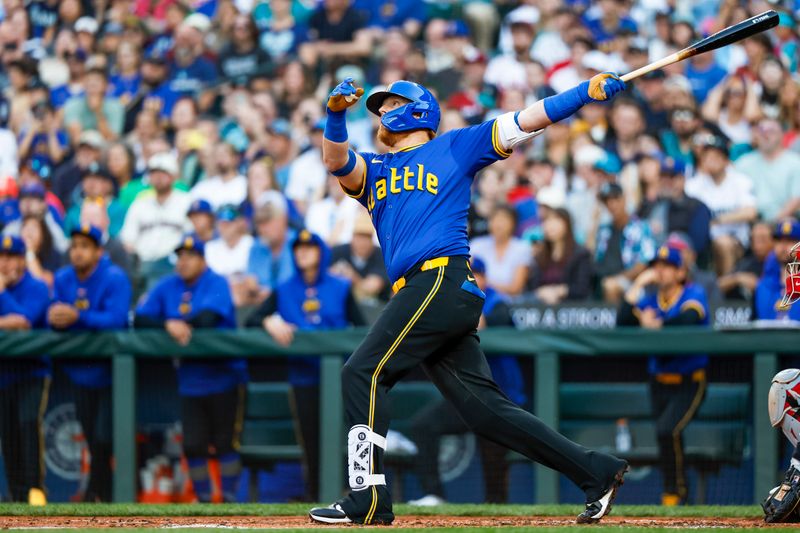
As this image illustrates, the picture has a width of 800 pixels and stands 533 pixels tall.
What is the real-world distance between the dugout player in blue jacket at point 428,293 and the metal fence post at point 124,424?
316 cm

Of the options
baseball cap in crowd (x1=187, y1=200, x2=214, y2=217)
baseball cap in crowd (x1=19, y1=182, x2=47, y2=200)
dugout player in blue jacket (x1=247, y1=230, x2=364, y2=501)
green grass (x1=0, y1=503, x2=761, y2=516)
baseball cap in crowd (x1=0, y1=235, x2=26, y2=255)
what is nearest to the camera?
green grass (x1=0, y1=503, x2=761, y2=516)

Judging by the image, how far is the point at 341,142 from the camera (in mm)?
5395

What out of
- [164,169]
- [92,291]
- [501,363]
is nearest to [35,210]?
[164,169]

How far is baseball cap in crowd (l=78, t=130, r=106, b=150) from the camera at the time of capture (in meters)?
12.2

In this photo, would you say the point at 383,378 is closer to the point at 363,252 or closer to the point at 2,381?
the point at 2,381

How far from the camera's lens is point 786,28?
11742 millimetres

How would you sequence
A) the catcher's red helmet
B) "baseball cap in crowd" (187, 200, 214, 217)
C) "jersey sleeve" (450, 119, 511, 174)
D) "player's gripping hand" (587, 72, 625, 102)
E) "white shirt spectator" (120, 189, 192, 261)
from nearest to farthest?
"player's gripping hand" (587, 72, 625, 102) → "jersey sleeve" (450, 119, 511, 174) → the catcher's red helmet → "baseball cap in crowd" (187, 200, 214, 217) → "white shirt spectator" (120, 189, 192, 261)

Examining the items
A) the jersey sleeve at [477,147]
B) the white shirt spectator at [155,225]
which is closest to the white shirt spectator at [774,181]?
the white shirt spectator at [155,225]

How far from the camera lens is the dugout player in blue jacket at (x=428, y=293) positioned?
5242 mm

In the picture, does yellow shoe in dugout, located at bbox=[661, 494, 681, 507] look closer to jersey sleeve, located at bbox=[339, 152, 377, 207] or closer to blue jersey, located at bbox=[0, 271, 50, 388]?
jersey sleeve, located at bbox=[339, 152, 377, 207]

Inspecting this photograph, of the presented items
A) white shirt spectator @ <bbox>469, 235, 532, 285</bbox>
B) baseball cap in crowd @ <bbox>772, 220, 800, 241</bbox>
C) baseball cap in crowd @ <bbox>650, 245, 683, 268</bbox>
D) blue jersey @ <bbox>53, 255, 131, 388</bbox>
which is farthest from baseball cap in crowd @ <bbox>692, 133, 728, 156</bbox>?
blue jersey @ <bbox>53, 255, 131, 388</bbox>

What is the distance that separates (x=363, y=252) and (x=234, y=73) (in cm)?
401

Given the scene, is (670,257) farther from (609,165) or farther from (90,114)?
(90,114)

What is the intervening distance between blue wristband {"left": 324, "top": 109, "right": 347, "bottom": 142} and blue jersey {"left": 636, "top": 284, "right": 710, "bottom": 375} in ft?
11.2
